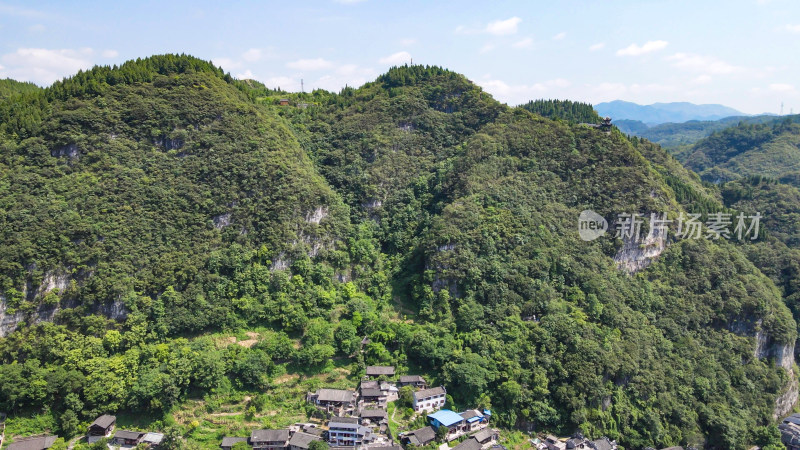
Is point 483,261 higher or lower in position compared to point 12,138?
lower

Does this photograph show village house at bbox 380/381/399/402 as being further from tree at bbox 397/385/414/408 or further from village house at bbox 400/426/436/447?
village house at bbox 400/426/436/447

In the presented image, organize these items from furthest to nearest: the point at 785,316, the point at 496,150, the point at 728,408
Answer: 1. the point at 496,150
2. the point at 785,316
3. the point at 728,408

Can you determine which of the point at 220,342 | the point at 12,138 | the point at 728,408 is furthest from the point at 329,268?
the point at 728,408

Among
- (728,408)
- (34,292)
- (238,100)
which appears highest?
(238,100)

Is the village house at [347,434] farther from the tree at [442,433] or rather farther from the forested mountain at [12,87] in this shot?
the forested mountain at [12,87]

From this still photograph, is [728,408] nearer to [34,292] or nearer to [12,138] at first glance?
[34,292]

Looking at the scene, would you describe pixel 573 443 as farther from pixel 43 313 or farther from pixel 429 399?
pixel 43 313

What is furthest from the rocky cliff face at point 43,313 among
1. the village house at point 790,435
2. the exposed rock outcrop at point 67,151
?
the village house at point 790,435

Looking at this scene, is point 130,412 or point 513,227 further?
point 513,227
